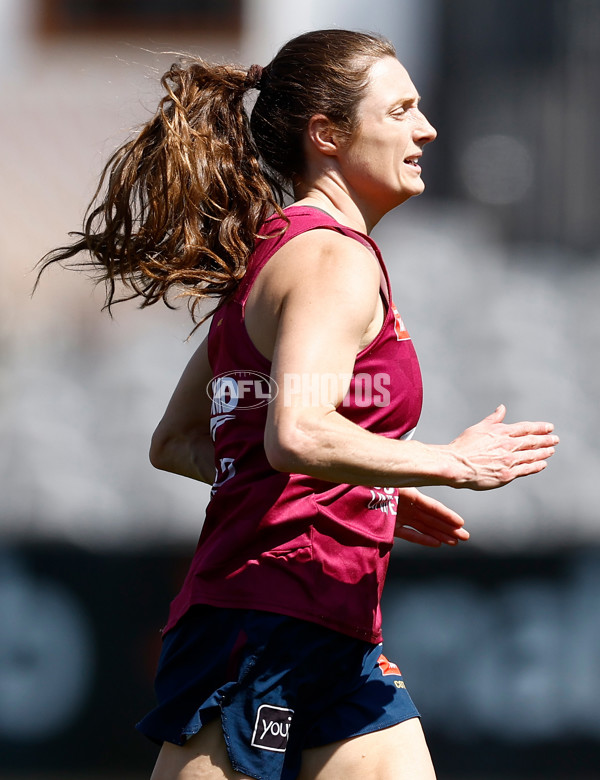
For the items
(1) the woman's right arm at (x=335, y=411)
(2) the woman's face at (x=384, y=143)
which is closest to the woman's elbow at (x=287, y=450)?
(1) the woman's right arm at (x=335, y=411)

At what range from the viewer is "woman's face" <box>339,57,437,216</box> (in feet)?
6.98

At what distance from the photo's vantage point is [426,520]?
2363 mm

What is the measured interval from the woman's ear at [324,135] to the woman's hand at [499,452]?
67 centimetres

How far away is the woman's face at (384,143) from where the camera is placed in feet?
6.98

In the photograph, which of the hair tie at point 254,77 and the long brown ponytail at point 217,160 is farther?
the hair tie at point 254,77

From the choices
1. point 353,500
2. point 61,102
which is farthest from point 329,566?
point 61,102

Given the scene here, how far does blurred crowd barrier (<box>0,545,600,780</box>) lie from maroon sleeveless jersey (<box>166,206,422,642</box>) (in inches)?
95.3

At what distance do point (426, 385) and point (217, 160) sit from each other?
2403mm

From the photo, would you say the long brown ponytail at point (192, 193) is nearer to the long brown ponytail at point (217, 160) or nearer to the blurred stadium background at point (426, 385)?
the long brown ponytail at point (217, 160)

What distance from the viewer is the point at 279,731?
5.99 feet

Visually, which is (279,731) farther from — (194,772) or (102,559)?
(102,559)

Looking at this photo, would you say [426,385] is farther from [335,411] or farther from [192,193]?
[335,411]

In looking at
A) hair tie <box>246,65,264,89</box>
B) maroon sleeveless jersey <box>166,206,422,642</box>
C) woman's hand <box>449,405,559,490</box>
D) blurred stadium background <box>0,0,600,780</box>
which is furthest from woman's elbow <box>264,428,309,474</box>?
blurred stadium background <box>0,0,600,780</box>

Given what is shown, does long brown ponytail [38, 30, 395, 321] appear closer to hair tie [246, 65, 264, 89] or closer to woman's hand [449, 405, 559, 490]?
hair tie [246, 65, 264, 89]
